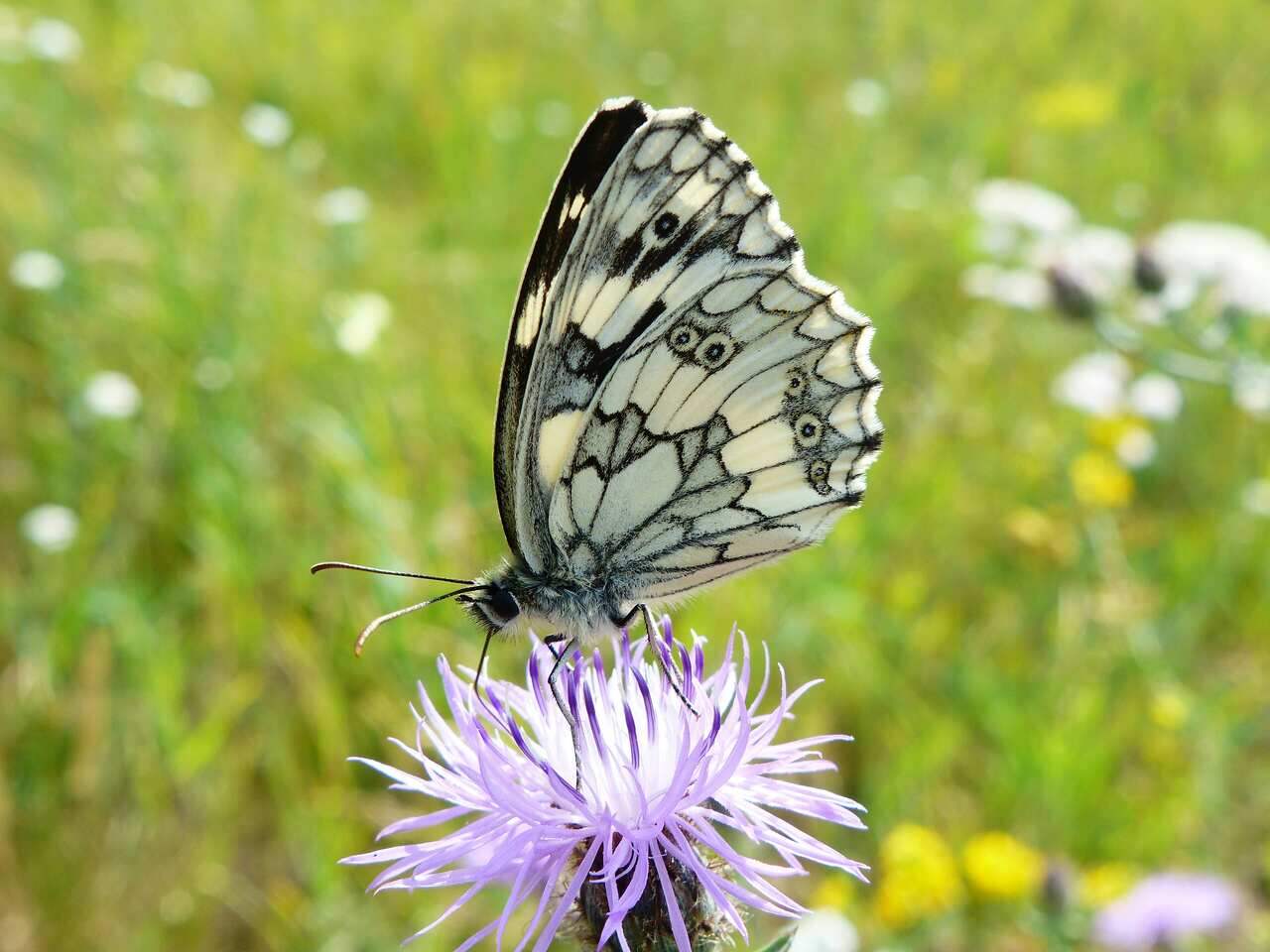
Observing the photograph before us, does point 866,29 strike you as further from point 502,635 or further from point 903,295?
point 502,635

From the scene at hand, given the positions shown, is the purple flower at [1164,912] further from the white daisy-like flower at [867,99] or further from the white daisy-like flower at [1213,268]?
the white daisy-like flower at [867,99]

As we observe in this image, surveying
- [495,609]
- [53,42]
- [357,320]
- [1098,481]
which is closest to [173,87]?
[53,42]

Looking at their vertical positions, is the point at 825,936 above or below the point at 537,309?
below

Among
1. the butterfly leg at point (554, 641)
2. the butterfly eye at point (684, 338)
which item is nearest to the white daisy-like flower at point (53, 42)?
the butterfly eye at point (684, 338)

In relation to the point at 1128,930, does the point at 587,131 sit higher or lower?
higher

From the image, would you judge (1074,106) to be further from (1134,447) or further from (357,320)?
(357,320)

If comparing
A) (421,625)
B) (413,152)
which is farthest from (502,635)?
(413,152)

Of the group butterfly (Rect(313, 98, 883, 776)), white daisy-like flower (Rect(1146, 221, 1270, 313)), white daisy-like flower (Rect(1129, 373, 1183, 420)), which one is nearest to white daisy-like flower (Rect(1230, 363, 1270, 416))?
white daisy-like flower (Rect(1146, 221, 1270, 313))
